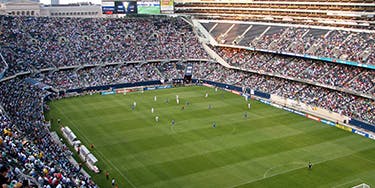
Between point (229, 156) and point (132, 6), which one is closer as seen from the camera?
point (229, 156)

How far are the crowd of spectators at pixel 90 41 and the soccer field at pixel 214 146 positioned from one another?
446 inches

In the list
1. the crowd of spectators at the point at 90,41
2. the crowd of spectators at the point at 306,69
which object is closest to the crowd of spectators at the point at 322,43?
the crowd of spectators at the point at 306,69

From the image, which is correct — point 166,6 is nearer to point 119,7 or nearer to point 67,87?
point 119,7

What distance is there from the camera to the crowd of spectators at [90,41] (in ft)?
186

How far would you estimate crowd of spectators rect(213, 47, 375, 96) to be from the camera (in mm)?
44819

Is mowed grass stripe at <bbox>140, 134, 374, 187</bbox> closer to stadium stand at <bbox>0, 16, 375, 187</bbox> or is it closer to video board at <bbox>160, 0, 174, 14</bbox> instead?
stadium stand at <bbox>0, 16, 375, 187</bbox>

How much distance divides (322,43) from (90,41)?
37611mm

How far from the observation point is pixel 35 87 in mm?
48750

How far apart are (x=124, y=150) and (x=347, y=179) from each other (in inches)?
702

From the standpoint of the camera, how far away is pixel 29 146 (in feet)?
71.9

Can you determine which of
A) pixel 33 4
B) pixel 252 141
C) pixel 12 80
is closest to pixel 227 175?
pixel 252 141

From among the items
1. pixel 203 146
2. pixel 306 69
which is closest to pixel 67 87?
pixel 203 146

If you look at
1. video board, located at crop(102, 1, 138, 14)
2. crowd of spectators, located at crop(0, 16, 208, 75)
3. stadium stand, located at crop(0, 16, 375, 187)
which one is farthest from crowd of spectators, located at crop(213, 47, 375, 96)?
video board, located at crop(102, 1, 138, 14)

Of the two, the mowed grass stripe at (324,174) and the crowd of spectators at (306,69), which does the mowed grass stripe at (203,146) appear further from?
the crowd of spectators at (306,69)
